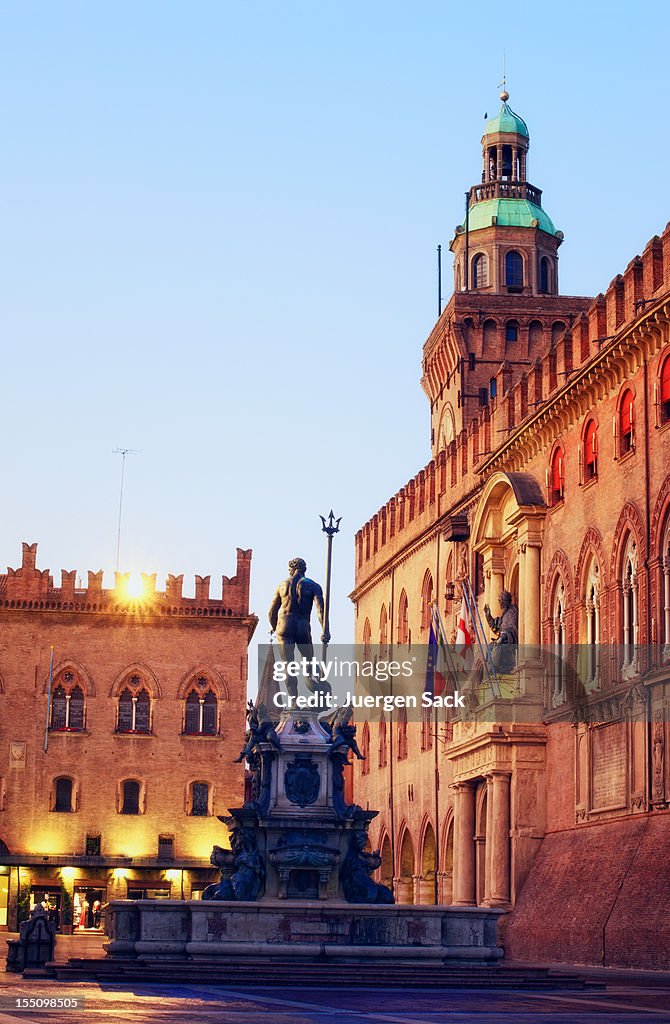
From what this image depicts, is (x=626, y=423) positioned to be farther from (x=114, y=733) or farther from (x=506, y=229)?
(x=114, y=733)

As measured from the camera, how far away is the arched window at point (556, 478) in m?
37.4

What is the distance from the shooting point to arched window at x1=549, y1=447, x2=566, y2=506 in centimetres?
3738

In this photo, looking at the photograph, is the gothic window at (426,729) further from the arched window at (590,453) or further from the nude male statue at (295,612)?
the nude male statue at (295,612)

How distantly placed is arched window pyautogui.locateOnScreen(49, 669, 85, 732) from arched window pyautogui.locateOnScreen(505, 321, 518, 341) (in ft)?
72.0

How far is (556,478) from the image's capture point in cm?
3778

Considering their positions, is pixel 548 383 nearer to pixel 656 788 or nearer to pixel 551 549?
pixel 551 549

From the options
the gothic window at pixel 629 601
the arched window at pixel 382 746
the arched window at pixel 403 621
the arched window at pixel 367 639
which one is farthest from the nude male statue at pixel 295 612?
the arched window at pixel 367 639

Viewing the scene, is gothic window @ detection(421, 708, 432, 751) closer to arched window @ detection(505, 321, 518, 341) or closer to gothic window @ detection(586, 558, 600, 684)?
arched window @ detection(505, 321, 518, 341)

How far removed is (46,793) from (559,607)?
32.0 m

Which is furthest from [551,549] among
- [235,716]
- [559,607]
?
[235,716]

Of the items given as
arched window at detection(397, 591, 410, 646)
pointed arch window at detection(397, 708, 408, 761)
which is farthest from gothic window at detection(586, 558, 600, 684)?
arched window at detection(397, 591, 410, 646)

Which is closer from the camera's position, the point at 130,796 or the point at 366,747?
the point at 366,747

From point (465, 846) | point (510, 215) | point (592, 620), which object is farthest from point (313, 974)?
point (510, 215)

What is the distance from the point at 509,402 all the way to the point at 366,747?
18.7 metres
